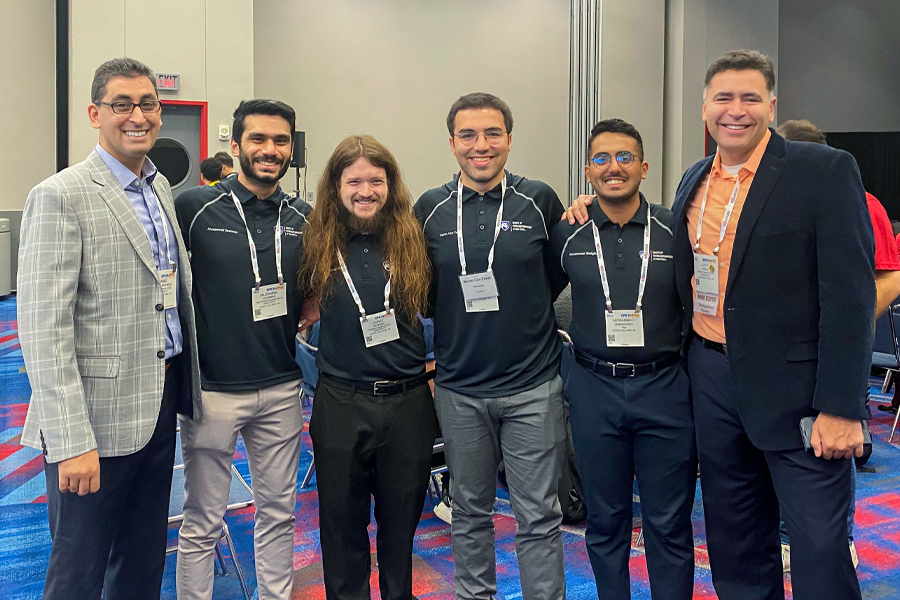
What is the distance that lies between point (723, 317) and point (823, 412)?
352 mm

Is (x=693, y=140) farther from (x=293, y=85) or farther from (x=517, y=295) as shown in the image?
(x=517, y=295)

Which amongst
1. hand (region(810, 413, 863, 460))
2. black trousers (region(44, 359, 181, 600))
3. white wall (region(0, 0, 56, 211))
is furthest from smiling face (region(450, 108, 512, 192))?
white wall (region(0, 0, 56, 211))

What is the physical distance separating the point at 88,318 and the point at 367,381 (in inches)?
31.8

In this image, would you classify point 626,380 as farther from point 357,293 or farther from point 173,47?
point 173,47

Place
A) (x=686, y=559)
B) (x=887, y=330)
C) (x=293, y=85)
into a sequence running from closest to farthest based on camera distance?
(x=686, y=559) < (x=887, y=330) < (x=293, y=85)

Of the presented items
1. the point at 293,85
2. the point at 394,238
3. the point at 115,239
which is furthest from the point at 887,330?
the point at 293,85

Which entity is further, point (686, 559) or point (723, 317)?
point (686, 559)

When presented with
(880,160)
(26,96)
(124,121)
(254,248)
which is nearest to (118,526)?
(254,248)

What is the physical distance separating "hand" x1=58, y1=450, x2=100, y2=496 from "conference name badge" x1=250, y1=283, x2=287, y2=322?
663 mm

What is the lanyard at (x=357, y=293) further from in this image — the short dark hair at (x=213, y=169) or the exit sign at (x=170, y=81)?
the exit sign at (x=170, y=81)

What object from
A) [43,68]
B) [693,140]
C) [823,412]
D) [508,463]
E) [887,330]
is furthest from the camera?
[693,140]

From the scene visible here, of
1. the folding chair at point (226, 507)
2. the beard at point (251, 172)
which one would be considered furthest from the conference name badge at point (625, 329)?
the folding chair at point (226, 507)

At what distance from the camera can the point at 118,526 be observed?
6.52 ft

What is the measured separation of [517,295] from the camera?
2.27m
